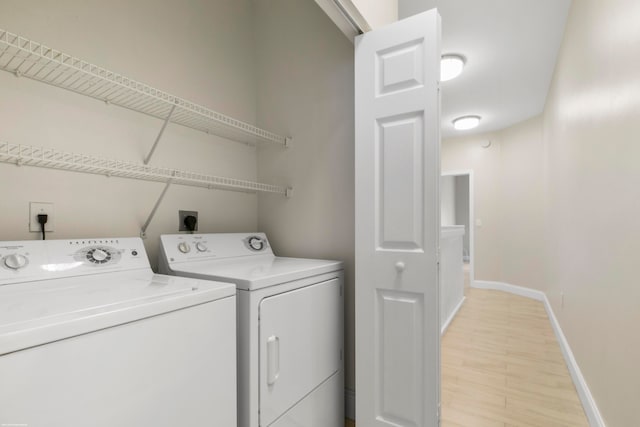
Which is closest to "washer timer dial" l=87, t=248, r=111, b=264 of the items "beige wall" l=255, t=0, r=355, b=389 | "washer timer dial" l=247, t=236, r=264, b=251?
"washer timer dial" l=247, t=236, r=264, b=251

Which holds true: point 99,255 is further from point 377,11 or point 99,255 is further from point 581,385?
point 581,385

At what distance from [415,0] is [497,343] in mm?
2878

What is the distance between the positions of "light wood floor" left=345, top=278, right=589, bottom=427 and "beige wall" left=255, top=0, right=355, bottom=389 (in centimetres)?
77

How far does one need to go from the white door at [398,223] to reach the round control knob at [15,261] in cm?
133

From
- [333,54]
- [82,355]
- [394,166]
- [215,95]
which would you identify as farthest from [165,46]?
[82,355]

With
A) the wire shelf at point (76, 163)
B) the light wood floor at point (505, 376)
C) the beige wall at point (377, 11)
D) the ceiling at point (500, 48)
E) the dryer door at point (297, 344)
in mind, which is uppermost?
the ceiling at point (500, 48)

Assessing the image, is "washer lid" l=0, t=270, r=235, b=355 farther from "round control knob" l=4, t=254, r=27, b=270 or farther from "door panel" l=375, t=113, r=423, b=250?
"door panel" l=375, t=113, r=423, b=250

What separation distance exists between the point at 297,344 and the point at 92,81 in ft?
4.74

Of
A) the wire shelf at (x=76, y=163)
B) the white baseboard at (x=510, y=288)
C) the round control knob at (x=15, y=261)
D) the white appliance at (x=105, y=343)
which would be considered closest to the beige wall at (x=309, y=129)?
the wire shelf at (x=76, y=163)

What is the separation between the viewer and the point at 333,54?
1.96 m

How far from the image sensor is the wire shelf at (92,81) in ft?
3.78

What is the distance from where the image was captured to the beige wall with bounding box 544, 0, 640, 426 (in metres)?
1.25

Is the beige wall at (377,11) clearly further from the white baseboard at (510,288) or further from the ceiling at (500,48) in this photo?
the white baseboard at (510,288)

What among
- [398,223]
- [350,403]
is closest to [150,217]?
[398,223]
